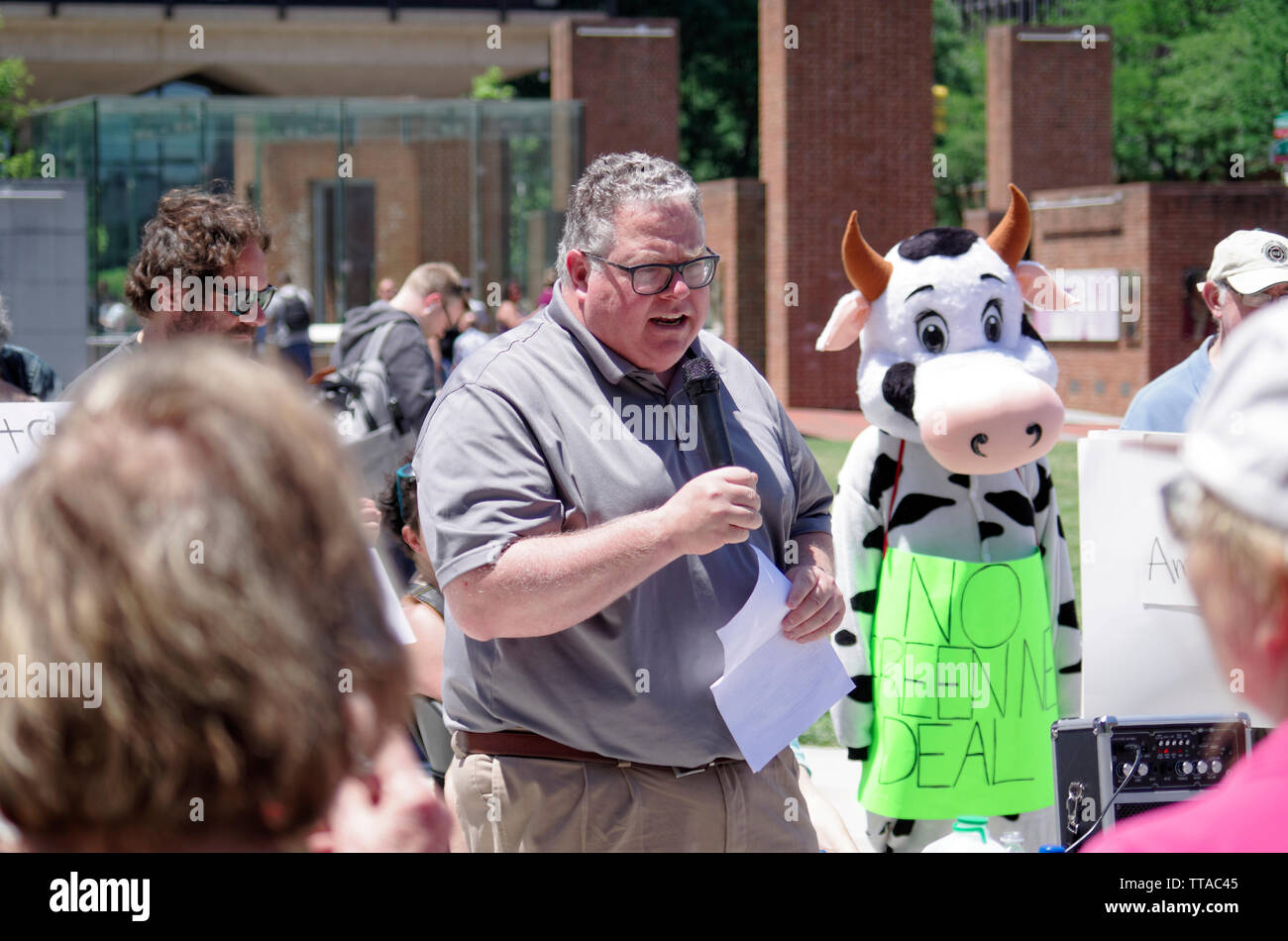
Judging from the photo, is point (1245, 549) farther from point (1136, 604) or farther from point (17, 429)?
point (17, 429)

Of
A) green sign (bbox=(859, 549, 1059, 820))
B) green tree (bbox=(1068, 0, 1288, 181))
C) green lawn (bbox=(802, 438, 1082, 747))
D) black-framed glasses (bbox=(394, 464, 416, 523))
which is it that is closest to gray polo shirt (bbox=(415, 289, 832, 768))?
black-framed glasses (bbox=(394, 464, 416, 523))

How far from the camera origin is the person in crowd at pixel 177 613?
43.8 inches

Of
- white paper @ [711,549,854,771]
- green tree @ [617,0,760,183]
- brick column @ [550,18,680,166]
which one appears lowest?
white paper @ [711,549,854,771]

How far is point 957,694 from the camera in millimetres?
4184

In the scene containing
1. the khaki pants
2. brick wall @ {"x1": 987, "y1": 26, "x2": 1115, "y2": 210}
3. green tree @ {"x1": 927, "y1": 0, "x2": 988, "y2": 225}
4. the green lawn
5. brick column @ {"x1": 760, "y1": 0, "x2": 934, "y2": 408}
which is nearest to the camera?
the khaki pants

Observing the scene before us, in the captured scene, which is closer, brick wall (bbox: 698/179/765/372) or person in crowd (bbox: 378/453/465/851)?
person in crowd (bbox: 378/453/465/851)

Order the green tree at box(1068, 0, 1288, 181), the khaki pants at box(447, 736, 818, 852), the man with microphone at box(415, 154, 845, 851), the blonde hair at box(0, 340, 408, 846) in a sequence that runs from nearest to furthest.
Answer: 1. the blonde hair at box(0, 340, 408, 846)
2. the man with microphone at box(415, 154, 845, 851)
3. the khaki pants at box(447, 736, 818, 852)
4. the green tree at box(1068, 0, 1288, 181)

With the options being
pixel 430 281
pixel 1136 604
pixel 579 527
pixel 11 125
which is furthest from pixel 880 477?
pixel 11 125

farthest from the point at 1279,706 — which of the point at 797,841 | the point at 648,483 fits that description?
the point at 797,841

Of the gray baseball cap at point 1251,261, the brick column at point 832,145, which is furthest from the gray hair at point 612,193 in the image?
the brick column at point 832,145

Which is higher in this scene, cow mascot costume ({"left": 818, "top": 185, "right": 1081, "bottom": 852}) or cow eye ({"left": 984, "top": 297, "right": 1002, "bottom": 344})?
cow eye ({"left": 984, "top": 297, "right": 1002, "bottom": 344})

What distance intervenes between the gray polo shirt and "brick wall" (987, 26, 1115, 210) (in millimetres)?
29156

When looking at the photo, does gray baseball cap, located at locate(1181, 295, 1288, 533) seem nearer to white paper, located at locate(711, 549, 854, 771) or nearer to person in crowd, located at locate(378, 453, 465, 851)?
white paper, located at locate(711, 549, 854, 771)

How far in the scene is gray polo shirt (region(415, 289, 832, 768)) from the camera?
2.71 m
